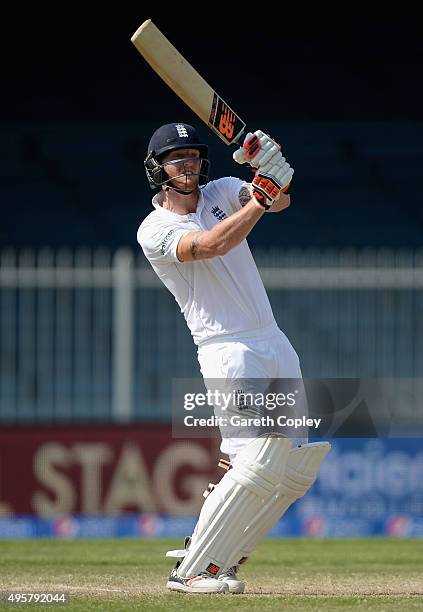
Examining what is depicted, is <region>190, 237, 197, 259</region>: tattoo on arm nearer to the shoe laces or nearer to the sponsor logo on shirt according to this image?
the sponsor logo on shirt

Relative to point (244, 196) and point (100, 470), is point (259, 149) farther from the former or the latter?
point (100, 470)

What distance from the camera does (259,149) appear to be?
5.12 m

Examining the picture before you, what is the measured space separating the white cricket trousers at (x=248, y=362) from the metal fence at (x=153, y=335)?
5.03m

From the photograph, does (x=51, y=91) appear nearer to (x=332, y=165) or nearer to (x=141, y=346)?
(x=332, y=165)

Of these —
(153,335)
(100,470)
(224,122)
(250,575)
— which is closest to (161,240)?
(224,122)

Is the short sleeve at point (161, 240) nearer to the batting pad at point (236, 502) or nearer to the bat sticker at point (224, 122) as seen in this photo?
the bat sticker at point (224, 122)

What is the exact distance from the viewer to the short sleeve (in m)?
5.23

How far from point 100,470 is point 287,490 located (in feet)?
14.7

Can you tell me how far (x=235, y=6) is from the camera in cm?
1553

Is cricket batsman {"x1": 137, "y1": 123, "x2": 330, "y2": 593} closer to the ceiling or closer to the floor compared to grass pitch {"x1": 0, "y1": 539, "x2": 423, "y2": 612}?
closer to the ceiling

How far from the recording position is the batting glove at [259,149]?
510 centimetres

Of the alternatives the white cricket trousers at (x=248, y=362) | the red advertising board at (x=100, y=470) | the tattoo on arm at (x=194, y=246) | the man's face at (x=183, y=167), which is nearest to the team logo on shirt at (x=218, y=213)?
the man's face at (x=183, y=167)

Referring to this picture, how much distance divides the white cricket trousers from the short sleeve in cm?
39

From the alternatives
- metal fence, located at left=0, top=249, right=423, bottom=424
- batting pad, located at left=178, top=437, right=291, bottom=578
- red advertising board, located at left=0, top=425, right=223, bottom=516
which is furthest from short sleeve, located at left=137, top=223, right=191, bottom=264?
metal fence, located at left=0, top=249, right=423, bottom=424
